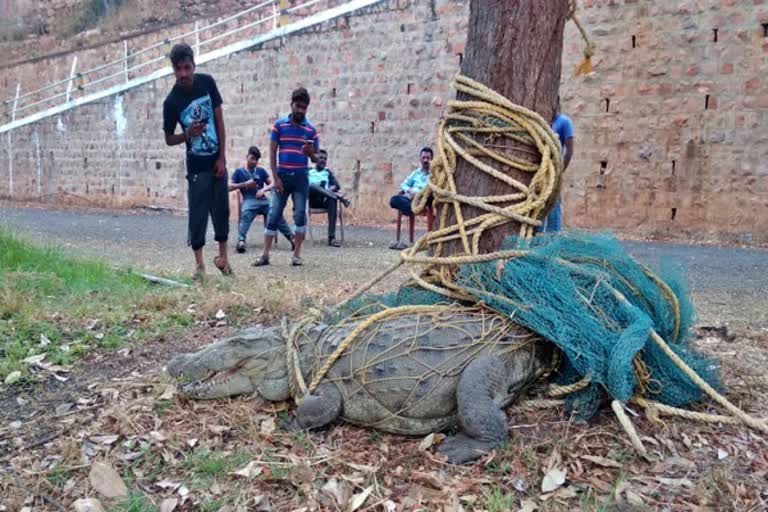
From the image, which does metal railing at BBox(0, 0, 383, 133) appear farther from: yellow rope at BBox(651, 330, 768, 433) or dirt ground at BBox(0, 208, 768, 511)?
yellow rope at BBox(651, 330, 768, 433)

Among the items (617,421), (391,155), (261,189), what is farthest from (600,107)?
(617,421)

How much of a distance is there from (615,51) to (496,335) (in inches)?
401

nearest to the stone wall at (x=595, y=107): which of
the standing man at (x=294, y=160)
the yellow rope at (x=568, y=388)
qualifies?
the standing man at (x=294, y=160)

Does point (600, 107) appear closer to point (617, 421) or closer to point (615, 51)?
point (615, 51)

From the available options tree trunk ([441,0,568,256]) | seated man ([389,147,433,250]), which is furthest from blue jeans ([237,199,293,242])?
tree trunk ([441,0,568,256])

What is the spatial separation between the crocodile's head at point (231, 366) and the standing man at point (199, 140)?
2802 millimetres

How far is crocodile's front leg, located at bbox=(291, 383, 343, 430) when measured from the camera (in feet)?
9.34

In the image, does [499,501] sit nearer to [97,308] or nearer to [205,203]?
[97,308]

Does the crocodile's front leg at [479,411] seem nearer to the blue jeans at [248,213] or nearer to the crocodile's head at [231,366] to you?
the crocodile's head at [231,366]

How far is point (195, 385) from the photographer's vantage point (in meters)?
3.13

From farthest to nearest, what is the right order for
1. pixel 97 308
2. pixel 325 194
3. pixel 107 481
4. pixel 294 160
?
pixel 325 194 → pixel 294 160 → pixel 97 308 → pixel 107 481

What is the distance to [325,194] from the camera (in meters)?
10.1

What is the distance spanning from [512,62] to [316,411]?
206cm

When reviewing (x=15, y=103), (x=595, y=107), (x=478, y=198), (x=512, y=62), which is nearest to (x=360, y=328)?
(x=478, y=198)
